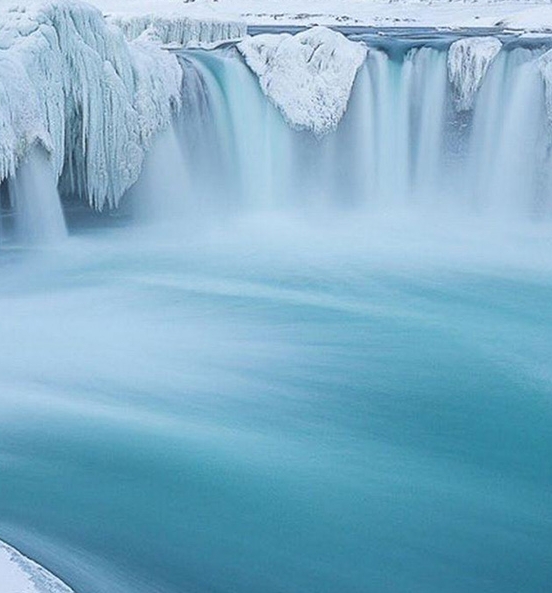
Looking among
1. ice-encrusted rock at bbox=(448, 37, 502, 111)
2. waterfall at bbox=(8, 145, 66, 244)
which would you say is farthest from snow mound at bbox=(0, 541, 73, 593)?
ice-encrusted rock at bbox=(448, 37, 502, 111)

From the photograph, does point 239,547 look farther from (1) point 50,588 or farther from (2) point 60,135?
(2) point 60,135

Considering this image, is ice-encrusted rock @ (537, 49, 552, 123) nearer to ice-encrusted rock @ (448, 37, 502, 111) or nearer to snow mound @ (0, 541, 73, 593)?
ice-encrusted rock @ (448, 37, 502, 111)

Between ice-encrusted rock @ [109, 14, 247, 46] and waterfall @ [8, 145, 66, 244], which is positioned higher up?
ice-encrusted rock @ [109, 14, 247, 46]

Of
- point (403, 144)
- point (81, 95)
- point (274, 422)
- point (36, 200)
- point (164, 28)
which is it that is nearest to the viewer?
point (274, 422)

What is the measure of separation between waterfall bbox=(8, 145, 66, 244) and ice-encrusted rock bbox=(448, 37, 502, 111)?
4.27 metres

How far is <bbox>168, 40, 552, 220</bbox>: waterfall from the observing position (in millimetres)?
8719

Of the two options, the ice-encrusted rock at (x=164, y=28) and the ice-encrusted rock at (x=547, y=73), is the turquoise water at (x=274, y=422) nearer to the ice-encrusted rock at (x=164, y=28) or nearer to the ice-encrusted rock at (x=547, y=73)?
the ice-encrusted rock at (x=547, y=73)

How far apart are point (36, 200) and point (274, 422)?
3236mm

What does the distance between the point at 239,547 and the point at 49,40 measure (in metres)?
4.62

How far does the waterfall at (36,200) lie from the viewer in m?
6.79

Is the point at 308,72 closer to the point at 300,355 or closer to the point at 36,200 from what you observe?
the point at 36,200

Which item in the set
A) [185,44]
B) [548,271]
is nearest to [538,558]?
[548,271]

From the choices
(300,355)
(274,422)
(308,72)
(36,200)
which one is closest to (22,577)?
(274,422)

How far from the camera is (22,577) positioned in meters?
2.96
